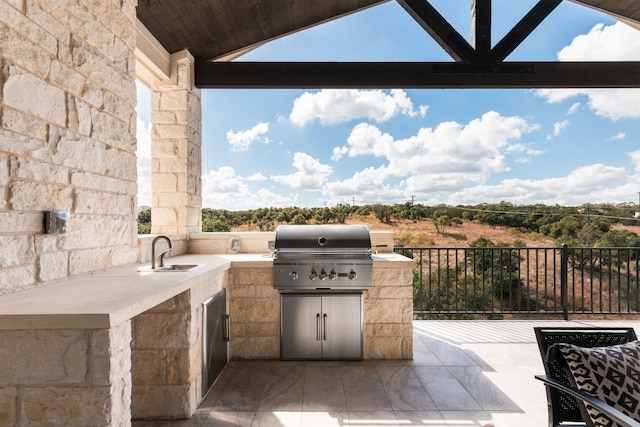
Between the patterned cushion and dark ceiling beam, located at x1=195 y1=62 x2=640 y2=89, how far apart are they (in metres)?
2.91

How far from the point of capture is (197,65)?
11.5 ft

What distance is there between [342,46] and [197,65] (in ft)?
5.47

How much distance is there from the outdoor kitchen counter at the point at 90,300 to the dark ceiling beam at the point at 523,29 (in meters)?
3.53

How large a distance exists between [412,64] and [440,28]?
416mm

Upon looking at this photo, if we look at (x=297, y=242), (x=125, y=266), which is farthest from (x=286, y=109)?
(x=125, y=266)

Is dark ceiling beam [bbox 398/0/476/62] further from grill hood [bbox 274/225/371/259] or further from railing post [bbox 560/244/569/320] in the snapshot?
railing post [bbox 560/244/569/320]

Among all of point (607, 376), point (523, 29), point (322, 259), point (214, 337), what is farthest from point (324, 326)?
point (523, 29)

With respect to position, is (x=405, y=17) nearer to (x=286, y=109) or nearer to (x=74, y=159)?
(x=286, y=109)

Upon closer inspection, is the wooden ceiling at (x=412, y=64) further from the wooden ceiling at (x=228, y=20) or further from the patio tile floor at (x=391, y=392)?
the patio tile floor at (x=391, y=392)

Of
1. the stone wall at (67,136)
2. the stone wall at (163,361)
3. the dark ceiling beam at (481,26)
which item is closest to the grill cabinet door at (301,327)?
the stone wall at (163,361)

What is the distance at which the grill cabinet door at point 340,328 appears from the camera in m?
2.85

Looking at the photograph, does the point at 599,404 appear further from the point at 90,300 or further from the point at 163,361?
the point at 163,361

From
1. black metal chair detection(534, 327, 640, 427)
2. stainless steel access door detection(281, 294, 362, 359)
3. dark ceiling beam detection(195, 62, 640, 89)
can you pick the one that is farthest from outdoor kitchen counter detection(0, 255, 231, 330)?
dark ceiling beam detection(195, 62, 640, 89)

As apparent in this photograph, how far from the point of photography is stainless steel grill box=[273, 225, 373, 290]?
9.34ft
